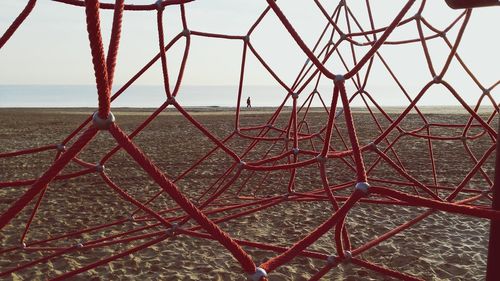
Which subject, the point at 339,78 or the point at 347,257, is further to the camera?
the point at 347,257

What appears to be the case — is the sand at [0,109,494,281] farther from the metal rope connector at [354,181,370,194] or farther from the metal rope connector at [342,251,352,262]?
the metal rope connector at [354,181,370,194]

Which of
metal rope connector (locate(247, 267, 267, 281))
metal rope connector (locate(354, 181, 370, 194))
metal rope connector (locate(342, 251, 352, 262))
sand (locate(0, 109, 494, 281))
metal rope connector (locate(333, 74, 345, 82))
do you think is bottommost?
→ sand (locate(0, 109, 494, 281))

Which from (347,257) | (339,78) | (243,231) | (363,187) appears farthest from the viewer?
(243,231)

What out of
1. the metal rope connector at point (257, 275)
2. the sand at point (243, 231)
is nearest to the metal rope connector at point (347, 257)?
the metal rope connector at point (257, 275)

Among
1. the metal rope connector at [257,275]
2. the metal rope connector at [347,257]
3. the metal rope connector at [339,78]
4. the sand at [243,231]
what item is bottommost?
the sand at [243,231]

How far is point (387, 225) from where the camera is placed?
3551 millimetres

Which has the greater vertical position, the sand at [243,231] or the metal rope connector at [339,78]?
the metal rope connector at [339,78]

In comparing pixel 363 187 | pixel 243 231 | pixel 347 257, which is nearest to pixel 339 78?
pixel 363 187

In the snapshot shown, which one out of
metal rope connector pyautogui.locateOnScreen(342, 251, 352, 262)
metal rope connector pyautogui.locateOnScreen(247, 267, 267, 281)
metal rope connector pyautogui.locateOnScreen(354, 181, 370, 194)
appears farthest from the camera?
metal rope connector pyautogui.locateOnScreen(342, 251, 352, 262)

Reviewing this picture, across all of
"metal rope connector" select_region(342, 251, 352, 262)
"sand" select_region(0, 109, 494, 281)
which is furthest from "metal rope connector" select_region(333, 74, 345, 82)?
"sand" select_region(0, 109, 494, 281)

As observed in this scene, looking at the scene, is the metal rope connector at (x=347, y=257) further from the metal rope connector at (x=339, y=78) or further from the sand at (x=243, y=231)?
the sand at (x=243, y=231)

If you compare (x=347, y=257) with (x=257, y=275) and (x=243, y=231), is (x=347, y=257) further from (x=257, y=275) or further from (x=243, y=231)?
(x=243, y=231)

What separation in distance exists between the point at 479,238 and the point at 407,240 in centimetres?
53

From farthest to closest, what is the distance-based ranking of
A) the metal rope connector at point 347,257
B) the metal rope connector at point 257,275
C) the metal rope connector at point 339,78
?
1. the metal rope connector at point 347,257
2. the metal rope connector at point 339,78
3. the metal rope connector at point 257,275
